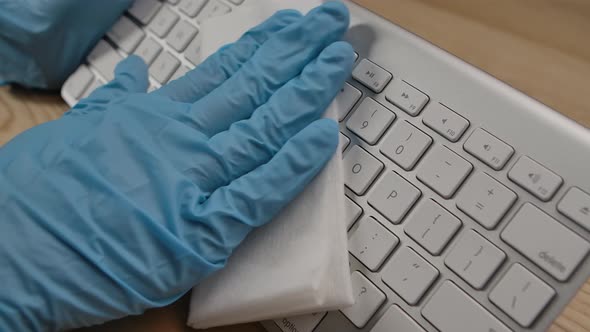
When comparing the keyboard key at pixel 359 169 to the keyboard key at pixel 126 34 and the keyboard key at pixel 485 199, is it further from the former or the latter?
the keyboard key at pixel 126 34

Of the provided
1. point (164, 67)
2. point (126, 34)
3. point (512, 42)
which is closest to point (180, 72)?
point (164, 67)

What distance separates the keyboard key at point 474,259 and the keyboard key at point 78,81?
1.53 ft

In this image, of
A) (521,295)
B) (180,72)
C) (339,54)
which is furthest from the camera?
(180,72)

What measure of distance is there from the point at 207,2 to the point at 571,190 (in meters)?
0.41

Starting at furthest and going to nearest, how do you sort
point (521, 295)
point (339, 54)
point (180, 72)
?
point (180, 72)
point (339, 54)
point (521, 295)

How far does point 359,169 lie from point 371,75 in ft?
0.30

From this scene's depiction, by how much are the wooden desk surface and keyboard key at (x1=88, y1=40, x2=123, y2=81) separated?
1.01 feet

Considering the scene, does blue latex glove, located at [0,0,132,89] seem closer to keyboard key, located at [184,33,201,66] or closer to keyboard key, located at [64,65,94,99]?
keyboard key, located at [64,65,94,99]

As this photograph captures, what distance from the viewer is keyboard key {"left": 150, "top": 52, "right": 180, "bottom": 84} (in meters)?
0.53

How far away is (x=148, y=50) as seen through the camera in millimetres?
555

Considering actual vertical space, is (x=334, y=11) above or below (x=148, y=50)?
above

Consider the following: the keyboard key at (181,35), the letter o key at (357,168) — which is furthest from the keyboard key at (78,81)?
the letter o key at (357,168)

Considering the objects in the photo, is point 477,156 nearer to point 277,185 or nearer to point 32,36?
point 277,185

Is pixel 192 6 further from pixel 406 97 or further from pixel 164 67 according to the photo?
pixel 406 97
